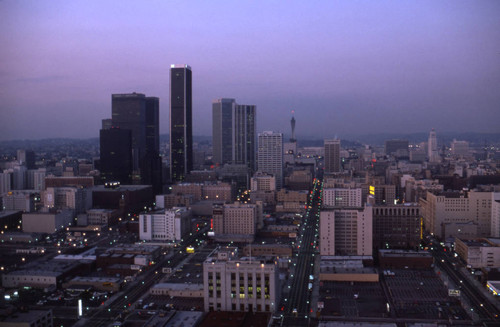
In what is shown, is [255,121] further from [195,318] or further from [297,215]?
[195,318]

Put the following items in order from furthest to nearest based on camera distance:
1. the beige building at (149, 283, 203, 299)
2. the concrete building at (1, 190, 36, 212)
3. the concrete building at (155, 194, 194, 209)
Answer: the concrete building at (155, 194, 194, 209) → the concrete building at (1, 190, 36, 212) → the beige building at (149, 283, 203, 299)

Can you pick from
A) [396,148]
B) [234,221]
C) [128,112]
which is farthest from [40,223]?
[396,148]

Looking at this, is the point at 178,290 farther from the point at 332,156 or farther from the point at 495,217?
the point at 332,156

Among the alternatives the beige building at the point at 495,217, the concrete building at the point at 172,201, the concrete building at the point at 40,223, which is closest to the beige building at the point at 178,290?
the concrete building at the point at 40,223

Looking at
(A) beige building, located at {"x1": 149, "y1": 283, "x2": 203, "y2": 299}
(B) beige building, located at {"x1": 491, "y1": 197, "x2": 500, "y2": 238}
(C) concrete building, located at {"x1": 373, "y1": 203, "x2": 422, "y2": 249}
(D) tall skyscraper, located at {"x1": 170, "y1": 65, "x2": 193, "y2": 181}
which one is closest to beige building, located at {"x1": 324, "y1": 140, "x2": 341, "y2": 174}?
(D) tall skyscraper, located at {"x1": 170, "y1": 65, "x2": 193, "y2": 181}

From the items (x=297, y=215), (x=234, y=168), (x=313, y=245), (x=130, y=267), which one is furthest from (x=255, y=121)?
(x=130, y=267)

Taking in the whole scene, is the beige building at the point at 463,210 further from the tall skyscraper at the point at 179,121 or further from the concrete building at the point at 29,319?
the tall skyscraper at the point at 179,121

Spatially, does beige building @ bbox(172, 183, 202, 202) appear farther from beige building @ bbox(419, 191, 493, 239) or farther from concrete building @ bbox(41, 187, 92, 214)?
beige building @ bbox(419, 191, 493, 239)
